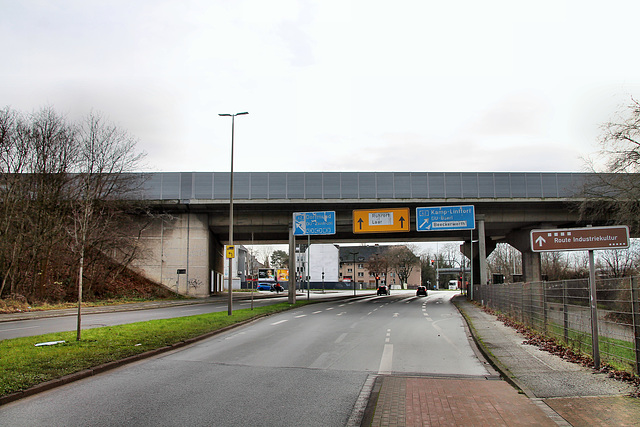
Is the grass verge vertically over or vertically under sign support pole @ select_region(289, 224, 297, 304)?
under

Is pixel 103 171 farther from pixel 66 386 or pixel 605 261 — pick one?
pixel 605 261

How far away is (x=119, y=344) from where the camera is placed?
12.1 meters

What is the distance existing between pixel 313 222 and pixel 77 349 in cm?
2723

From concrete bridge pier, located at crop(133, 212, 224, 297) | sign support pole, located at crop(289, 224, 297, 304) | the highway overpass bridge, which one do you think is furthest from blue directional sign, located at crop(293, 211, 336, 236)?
concrete bridge pier, located at crop(133, 212, 224, 297)

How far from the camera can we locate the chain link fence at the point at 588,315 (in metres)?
8.00

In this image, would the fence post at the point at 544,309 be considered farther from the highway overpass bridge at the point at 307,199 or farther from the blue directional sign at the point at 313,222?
the blue directional sign at the point at 313,222

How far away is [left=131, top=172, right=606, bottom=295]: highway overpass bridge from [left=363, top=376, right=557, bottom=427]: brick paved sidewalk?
95.9ft

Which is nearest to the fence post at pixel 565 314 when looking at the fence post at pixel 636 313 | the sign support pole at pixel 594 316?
the sign support pole at pixel 594 316

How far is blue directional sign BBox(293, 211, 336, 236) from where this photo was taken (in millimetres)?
37656

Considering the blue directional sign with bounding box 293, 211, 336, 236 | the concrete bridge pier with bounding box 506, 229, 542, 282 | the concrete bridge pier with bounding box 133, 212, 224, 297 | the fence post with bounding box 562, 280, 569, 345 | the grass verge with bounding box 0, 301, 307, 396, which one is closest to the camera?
the grass verge with bounding box 0, 301, 307, 396

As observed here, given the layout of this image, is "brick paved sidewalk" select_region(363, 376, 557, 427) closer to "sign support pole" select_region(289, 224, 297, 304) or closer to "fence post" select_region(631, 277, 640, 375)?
"fence post" select_region(631, 277, 640, 375)

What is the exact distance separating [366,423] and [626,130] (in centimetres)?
2050

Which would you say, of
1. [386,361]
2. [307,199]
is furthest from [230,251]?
[307,199]

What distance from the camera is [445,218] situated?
36875 millimetres
